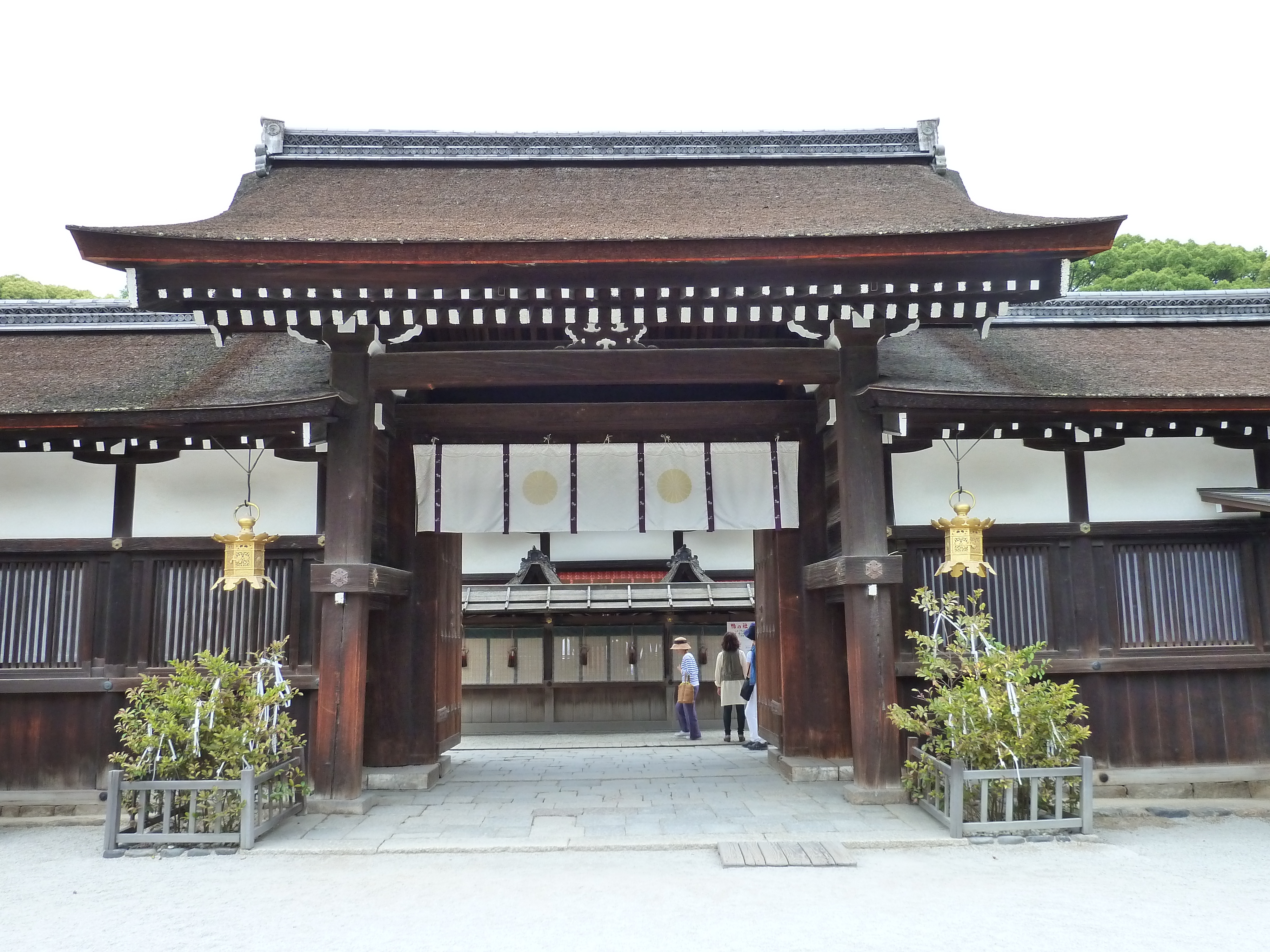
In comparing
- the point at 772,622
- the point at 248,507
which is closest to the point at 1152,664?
the point at 772,622

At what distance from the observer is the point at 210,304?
7449 mm

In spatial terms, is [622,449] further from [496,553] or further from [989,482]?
[496,553]

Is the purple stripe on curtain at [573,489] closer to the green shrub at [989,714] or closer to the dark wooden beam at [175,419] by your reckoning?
the dark wooden beam at [175,419]

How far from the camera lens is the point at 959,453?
8.59m

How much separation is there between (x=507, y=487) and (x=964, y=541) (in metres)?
4.08

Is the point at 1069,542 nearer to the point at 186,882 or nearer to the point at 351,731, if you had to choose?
the point at 351,731

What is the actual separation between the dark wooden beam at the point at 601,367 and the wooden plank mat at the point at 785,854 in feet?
12.3

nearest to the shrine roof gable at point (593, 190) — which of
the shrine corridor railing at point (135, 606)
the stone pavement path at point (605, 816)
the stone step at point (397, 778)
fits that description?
the shrine corridor railing at point (135, 606)

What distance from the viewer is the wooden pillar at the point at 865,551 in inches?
296

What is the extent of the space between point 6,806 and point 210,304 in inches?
179

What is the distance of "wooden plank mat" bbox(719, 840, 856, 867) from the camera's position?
5.97 meters

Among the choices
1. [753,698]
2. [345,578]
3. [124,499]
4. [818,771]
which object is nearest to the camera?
[345,578]

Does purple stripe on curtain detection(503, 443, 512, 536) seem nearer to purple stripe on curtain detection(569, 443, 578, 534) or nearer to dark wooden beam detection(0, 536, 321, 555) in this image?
purple stripe on curtain detection(569, 443, 578, 534)

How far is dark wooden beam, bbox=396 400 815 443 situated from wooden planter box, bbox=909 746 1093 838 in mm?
3497
